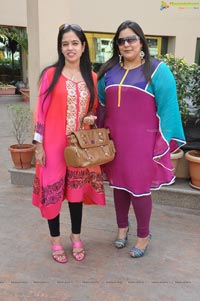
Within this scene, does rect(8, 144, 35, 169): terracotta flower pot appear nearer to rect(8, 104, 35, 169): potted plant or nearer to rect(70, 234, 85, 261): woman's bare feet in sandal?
rect(8, 104, 35, 169): potted plant

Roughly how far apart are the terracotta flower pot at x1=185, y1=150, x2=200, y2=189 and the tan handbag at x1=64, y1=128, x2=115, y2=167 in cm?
128

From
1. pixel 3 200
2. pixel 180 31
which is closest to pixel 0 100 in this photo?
pixel 180 31

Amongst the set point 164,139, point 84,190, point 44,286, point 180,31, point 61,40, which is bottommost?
point 44,286

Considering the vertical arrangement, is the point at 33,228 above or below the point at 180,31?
below

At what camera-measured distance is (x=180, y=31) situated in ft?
35.8

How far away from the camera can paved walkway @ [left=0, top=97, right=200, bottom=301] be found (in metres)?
2.33

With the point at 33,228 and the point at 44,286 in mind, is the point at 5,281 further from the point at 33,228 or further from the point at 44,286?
the point at 33,228

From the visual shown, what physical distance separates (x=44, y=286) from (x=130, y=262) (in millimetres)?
674

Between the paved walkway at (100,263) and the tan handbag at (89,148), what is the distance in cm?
82

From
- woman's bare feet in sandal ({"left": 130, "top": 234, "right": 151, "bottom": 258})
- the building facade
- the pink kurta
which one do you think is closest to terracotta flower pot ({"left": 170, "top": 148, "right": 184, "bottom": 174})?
woman's bare feet in sandal ({"left": 130, "top": 234, "right": 151, "bottom": 258})

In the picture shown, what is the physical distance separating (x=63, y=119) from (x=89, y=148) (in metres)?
0.26

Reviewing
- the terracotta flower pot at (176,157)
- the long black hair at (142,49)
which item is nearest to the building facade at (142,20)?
the terracotta flower pot at (176,157)

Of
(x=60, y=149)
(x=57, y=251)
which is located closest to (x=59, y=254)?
(x=57, y=251)

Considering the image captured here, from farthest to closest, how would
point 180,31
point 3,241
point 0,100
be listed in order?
point 0,100 < point 180,31 < point 3,241
